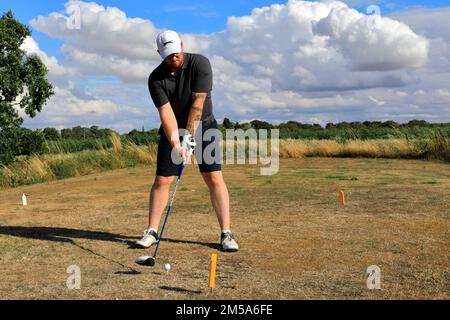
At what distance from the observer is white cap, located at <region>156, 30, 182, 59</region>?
18.2 ft

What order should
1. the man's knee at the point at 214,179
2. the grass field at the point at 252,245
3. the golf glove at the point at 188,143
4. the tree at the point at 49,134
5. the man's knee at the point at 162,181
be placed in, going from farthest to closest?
the tree at the point at 49,134
the man's knee at the point at 162,181
the man's knee at the point at 214,179
the golf glove at the point at 188,143
the grass field at the point at 252,245

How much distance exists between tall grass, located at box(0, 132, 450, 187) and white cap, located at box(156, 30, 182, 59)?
14.0 m


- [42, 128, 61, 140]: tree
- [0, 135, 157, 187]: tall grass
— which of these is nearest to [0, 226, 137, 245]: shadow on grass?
[0, 135, 157, 187]: tall grass

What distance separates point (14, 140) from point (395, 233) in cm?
1656

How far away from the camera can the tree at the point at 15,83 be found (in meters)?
19.2

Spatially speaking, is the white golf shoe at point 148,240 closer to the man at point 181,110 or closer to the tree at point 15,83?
the man at point 181,110

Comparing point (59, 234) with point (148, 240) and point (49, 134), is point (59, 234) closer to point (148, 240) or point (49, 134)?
point (148, 240)

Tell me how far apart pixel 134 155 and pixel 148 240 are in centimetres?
1532

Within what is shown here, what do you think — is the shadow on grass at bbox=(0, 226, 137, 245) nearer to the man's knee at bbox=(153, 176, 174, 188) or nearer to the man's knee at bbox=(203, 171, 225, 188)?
the man's knee at bbox=(153, 176, 174, 188)

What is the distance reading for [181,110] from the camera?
19.7ft

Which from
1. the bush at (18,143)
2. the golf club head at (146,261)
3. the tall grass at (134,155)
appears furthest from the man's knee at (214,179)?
the bush at (18,143)

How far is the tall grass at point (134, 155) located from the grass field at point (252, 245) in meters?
7.79

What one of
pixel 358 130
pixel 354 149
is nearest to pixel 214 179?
pixel 354 149

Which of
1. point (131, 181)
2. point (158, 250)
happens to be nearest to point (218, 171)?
point (158, 250)
